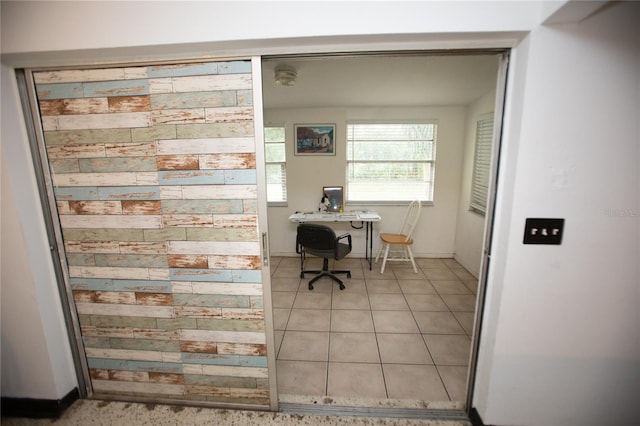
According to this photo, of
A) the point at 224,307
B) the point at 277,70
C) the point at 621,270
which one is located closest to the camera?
the point at 621,270

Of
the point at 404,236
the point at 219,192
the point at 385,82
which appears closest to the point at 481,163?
the point at 404,236

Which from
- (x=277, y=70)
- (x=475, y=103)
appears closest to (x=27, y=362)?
(x=277, y=70)

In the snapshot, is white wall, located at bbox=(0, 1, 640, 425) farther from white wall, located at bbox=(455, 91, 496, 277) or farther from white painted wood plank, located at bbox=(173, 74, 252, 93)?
white wall, located at bbox=(455, 91, 496, 277)

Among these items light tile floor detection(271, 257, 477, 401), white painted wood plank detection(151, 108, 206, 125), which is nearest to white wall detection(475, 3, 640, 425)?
light tile floor detection(271, 257, 477, 401)

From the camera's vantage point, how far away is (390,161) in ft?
12.6

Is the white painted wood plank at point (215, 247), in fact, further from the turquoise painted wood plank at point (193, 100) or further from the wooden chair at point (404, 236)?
the wooden chair at point (404, 236)

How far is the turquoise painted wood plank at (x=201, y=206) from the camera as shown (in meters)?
1.36

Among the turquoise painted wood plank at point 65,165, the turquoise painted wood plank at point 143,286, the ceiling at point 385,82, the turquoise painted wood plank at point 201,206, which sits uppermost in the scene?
the ceiling at point 385,82

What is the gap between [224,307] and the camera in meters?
1.47

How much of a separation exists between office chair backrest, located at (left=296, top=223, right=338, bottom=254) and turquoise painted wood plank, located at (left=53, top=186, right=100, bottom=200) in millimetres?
1872

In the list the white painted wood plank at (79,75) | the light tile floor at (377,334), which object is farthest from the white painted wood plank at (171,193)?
the light tile floor at (377,334)

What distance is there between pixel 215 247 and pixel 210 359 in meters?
0.72

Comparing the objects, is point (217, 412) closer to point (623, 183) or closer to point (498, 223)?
point (498, 223)

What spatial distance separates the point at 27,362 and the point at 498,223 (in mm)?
2778
